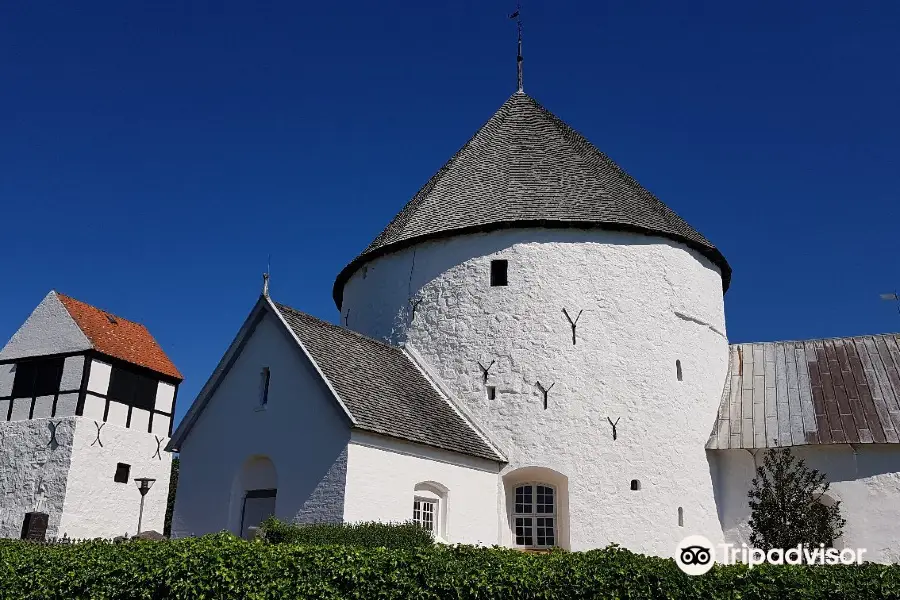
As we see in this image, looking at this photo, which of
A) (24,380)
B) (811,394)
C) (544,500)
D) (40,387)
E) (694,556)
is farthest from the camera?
(24,380)

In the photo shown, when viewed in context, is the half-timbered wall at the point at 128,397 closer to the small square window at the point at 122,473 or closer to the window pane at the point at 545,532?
the small square window at the point at 122,473

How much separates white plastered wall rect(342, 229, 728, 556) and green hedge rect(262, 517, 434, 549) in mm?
4460

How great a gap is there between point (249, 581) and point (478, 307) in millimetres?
9656

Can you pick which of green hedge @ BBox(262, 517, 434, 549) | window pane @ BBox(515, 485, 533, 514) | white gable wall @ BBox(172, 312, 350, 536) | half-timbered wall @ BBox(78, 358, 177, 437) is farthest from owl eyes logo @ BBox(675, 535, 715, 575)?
half-timbered wall @ BBox(78, 358, 177, 437)

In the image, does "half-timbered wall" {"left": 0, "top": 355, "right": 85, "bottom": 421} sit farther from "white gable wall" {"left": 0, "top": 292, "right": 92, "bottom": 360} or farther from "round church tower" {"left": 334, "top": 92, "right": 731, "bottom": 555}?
"round church tower" {"left": 334, "top": 92, "right": 731, "bottom": 555}

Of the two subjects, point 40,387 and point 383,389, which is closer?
point 383,389

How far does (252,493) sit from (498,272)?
24.3 feet

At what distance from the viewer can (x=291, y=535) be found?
37.9ft

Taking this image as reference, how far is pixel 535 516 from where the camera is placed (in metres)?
16.3

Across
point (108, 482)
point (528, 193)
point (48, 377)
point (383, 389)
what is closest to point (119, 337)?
point (48, 377)

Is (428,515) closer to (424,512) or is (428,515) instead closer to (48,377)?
(424,512)

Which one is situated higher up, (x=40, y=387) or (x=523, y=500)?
(x=40, y=387)

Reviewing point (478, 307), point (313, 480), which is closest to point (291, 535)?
point (313, 480)

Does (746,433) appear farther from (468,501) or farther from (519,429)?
(468,501)
